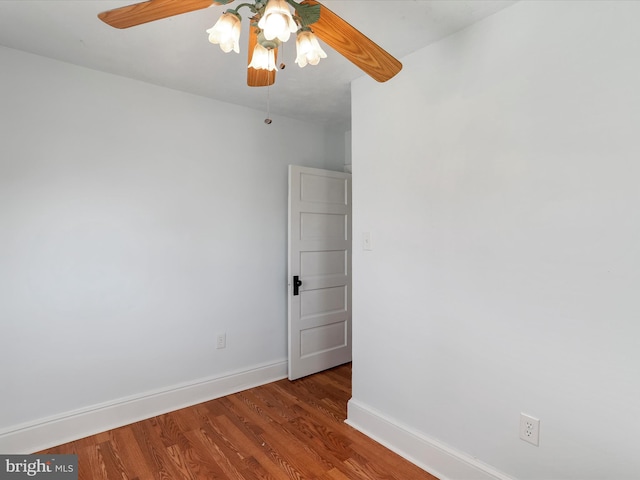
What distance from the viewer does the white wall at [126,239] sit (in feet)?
6.87

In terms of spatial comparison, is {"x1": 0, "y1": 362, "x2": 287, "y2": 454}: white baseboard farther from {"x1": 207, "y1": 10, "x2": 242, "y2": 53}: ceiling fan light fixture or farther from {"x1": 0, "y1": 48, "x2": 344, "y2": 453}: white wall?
{"x1": 207, "y1": 10, "x2": 242, "y2": 53}: ceiling fan light fixture

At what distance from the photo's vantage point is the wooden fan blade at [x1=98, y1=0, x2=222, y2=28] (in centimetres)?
104

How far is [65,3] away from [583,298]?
8.87 ft

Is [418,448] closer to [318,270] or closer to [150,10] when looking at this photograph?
[318,270]

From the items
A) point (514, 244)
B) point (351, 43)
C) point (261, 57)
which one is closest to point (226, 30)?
point (261, 57)

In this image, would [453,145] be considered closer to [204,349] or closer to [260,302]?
[260,302]

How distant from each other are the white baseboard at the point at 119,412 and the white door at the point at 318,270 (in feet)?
1.49

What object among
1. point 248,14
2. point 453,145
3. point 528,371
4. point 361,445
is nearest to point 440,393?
point 528,371

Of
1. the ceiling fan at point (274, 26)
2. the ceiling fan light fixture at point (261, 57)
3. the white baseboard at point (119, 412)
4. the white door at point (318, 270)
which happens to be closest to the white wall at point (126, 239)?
the white baseboard at point (119, 412)

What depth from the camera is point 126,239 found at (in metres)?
2.43

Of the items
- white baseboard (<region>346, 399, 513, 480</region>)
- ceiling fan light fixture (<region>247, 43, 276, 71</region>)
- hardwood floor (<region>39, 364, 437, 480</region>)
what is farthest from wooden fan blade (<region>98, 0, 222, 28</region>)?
white baseboard (<region>346, 399, 513, 480</region>)

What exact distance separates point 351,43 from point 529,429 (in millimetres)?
1809
